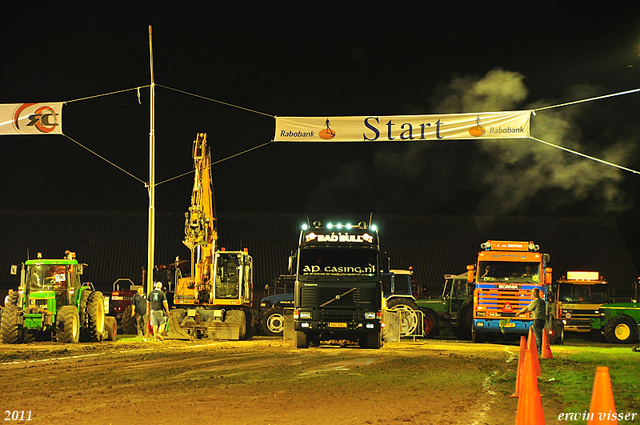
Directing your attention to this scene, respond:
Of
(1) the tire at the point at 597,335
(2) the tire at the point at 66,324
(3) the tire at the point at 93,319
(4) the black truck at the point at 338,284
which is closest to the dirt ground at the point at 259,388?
(4) the black truck at the point at 338,284

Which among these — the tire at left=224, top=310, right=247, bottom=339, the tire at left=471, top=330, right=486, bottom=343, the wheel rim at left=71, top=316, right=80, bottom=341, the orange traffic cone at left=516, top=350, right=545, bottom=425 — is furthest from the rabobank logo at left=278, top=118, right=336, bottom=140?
the orange traffic cone at left=516, top=350, right=545, bottom=425

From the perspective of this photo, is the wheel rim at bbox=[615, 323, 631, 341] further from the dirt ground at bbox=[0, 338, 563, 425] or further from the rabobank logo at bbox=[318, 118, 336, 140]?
the rabobank logo at bbox=[318, 118, 336, 140]

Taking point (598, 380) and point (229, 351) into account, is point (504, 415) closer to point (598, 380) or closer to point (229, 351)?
point (598, 380)

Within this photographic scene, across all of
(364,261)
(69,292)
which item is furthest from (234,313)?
(364,261)

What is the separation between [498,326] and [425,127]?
7.83 meters

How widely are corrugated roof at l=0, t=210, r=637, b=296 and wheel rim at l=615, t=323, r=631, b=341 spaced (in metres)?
14.1

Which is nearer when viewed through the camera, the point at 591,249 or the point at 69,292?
the point at 69,292

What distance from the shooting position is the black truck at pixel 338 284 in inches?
836

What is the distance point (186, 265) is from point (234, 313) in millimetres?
7091

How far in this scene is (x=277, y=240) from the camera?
47.1 m

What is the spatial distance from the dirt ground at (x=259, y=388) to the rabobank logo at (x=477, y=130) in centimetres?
686

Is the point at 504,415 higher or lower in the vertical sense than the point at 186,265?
lower

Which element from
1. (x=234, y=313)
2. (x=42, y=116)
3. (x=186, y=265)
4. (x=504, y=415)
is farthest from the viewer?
(x=186, y=265)

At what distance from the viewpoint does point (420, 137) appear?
2319cm
